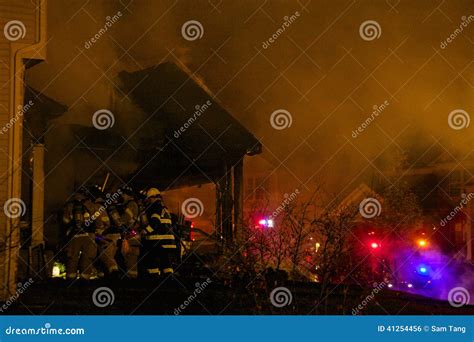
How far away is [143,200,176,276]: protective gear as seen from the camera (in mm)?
9789

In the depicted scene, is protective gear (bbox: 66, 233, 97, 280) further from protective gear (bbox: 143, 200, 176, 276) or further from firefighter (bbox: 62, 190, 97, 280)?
protective gear (bbox: 143, 200, 176, 276)

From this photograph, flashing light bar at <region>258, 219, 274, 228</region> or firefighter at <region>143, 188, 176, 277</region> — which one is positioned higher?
flashing light bar at <region>258, 219, 274, 228</region>

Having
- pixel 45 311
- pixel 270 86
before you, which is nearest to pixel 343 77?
pixel 270 86

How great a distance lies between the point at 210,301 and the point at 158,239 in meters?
2.51

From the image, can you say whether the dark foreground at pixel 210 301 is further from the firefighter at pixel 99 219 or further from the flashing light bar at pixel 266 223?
the firefighter at pixel 99 219

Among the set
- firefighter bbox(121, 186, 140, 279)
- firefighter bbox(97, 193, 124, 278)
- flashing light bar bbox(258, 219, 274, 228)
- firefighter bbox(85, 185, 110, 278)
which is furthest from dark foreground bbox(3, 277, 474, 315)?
firefighter bbox(121, 186, 140, 279)

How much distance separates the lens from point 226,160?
1276 centimetres

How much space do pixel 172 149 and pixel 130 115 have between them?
1108 mm

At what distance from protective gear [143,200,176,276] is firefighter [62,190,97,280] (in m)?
0.80

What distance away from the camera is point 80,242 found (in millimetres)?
9914

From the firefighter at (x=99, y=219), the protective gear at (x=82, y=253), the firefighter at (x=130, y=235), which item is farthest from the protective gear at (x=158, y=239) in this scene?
the protective gear at (x=82, y=253)

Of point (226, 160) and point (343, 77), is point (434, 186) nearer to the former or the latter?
point (343, 77)

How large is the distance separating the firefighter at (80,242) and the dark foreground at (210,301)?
1501 millimetres

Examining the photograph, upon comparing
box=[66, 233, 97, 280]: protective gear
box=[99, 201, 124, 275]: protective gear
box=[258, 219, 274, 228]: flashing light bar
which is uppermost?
box=[258, 219, 274, 228]: flashing light bar
